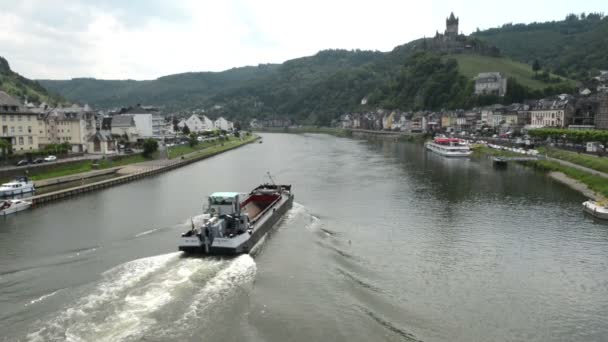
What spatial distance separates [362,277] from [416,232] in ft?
25.2

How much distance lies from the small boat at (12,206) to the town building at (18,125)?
20.1 meters

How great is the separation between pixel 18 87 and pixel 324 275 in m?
120

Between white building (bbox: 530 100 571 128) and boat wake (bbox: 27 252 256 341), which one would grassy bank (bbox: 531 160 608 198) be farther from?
white building (bbox: 530 100 571 128)

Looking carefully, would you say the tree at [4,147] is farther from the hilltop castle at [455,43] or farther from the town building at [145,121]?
the hilltop castle at [455,43]

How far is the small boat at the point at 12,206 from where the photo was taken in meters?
28.2

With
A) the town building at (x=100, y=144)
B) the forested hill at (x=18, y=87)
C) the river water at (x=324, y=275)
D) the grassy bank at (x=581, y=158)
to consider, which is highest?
the forested hill at (x=18, y=87)

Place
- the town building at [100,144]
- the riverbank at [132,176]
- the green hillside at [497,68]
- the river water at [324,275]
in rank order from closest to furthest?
the river water at [324,275] → the riverbank at [132,176] → the town building at [100,144] → the green hillside at [497,68]

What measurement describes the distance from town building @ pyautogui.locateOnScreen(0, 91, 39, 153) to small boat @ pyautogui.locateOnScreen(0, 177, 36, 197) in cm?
1557

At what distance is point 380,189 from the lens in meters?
37.7

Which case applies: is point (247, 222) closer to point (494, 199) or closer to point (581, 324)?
point (581, 324)

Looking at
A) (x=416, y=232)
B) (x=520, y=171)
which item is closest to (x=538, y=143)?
(x=520, y=171)

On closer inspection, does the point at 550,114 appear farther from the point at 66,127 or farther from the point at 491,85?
the point at 66,127

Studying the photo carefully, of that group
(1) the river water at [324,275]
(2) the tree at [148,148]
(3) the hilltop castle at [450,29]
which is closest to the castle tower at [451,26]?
(3) the hilltop castle at [450,29]

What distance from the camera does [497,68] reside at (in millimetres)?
149000
